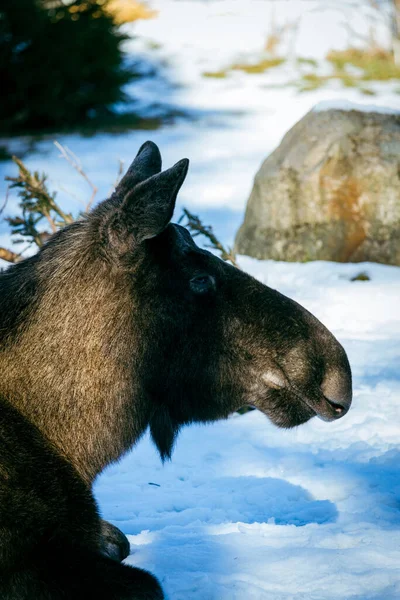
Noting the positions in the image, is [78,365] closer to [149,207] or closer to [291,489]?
[149,207]

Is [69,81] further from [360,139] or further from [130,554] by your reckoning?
[130,554]

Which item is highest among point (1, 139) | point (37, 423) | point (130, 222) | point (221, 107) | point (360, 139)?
point (130, 222)

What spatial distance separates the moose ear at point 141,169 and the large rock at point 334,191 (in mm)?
4786

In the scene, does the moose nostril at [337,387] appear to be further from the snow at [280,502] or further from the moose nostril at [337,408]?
the snow at [280,502]

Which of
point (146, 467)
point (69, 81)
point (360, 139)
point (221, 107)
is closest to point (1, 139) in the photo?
point (69, 81)

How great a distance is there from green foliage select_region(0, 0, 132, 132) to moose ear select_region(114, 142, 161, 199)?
39.2 feet

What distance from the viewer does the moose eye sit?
3.37 m

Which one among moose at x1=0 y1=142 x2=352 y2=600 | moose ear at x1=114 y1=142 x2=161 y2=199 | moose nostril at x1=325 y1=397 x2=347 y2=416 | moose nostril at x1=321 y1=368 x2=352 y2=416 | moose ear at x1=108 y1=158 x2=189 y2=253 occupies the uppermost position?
moose ear at x1=108 y1=158 x2=189 y2=253

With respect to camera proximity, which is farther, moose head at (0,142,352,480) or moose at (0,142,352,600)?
moose head at (0,142,352,480)

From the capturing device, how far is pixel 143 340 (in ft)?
10.8

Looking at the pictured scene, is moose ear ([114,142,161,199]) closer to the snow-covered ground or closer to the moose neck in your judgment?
the moose neck

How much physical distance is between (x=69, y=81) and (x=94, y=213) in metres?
13.0

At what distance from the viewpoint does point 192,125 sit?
1620 centimetres

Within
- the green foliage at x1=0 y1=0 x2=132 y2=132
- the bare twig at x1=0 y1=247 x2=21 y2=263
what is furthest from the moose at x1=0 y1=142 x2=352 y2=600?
the green foliage at x1=0 y1=0 x2=132 y2=132
